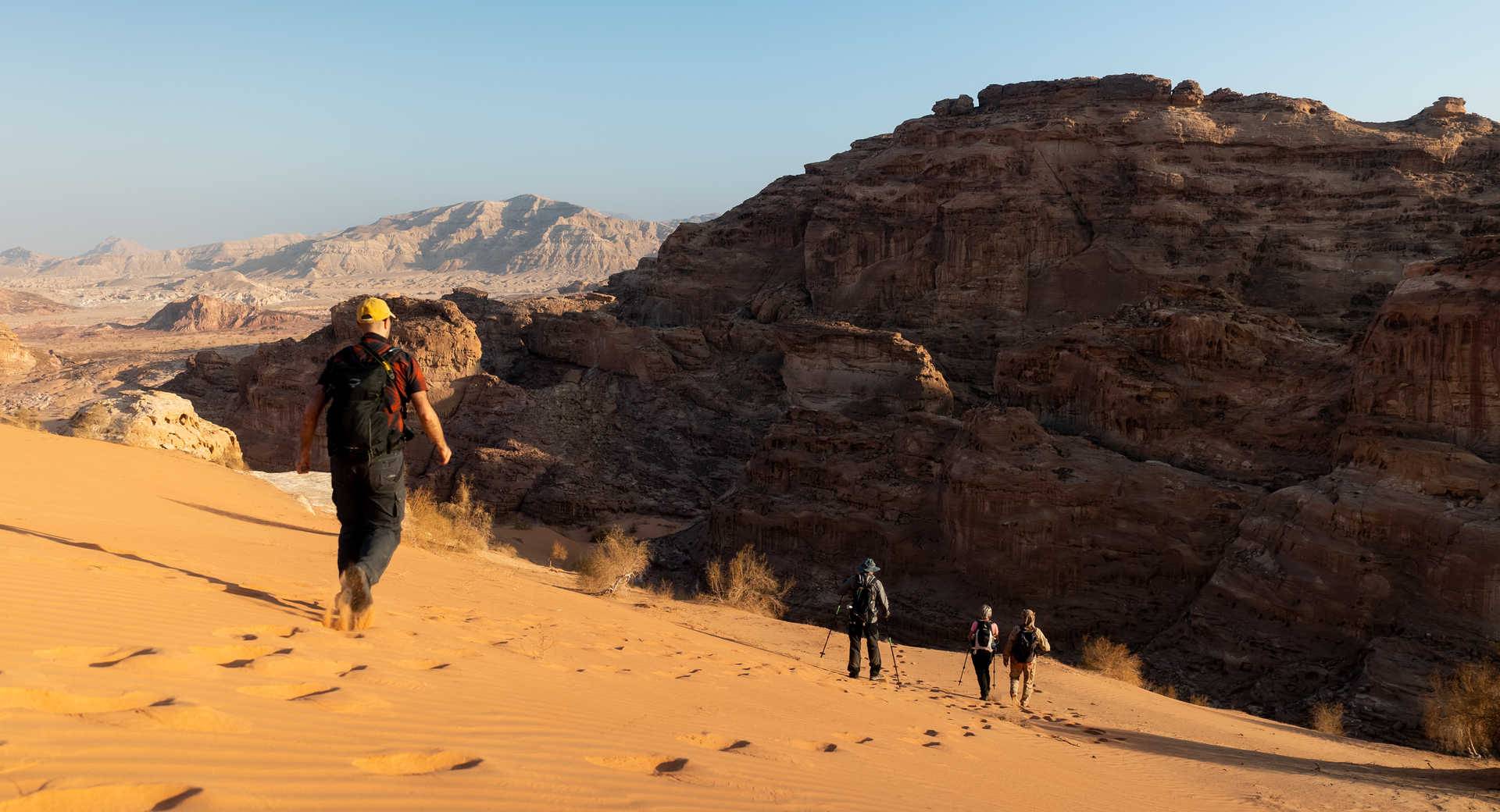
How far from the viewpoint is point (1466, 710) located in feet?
36.9

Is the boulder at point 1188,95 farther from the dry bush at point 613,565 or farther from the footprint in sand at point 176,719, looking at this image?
the footprint in sand at point 176,719

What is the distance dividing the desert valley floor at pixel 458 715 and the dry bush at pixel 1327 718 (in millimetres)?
3474

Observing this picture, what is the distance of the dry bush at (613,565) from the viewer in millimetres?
15500

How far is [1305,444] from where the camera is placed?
19812 millimetres

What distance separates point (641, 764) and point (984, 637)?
7676 millimetres

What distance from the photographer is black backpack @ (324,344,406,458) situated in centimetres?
517

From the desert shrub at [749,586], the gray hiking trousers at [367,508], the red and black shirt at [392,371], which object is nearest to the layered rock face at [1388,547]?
the desert shrub at [749,586]

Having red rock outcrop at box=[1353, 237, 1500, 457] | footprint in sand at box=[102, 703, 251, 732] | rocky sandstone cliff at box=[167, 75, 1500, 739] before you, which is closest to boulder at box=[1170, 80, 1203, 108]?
rocky sandstone cliff at box=[167, 75, 1500, 739]

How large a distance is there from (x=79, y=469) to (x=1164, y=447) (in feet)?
65.9

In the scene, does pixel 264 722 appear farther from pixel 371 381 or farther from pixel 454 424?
pixel 454 424


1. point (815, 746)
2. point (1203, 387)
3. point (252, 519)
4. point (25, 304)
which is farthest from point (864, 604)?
point (25, 304)

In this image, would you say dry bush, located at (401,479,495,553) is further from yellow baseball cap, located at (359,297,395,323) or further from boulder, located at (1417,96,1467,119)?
boulder, located at (1417,96,1467,119)

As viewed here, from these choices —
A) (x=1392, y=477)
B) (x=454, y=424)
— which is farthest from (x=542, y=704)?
(x=454, y=424)

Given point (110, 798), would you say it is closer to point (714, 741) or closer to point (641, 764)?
point (641, 764)
